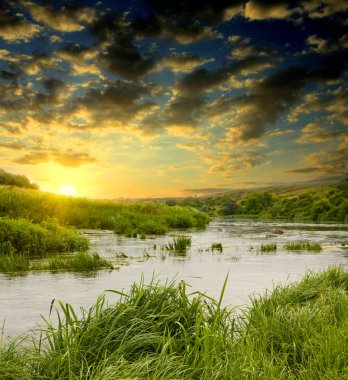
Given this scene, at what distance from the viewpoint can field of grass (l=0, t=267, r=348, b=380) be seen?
11.6 feet

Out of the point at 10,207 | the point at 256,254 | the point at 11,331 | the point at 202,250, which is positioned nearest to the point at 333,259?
the point at 256,254

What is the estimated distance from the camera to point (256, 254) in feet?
49.0

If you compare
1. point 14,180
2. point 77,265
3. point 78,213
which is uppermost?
point 14,180

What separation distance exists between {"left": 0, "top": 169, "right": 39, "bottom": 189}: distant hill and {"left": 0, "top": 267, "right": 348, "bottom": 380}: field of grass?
3631 centimetres

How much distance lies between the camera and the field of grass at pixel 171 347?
3533mm

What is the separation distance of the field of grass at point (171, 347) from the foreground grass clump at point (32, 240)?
28.8 feet

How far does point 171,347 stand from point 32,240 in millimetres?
10759

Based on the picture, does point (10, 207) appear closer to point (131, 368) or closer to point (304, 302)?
point (304, 302)

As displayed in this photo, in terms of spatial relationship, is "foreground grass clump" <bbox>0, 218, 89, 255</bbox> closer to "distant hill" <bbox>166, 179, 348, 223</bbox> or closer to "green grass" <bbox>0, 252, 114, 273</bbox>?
"green grass" <bbox>0, 252, 114, 273</bbox>

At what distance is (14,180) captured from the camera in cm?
3919

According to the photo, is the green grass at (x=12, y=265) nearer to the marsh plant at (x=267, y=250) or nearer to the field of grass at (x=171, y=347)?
the field of grass at (x=171, y=347)

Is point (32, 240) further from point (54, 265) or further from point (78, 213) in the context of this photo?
point (78, 213)

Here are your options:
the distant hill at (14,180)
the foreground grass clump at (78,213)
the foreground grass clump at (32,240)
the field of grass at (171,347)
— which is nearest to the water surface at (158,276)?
the foreground grass clump at (32,240)

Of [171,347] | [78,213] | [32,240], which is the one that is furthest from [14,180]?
[171,347]
